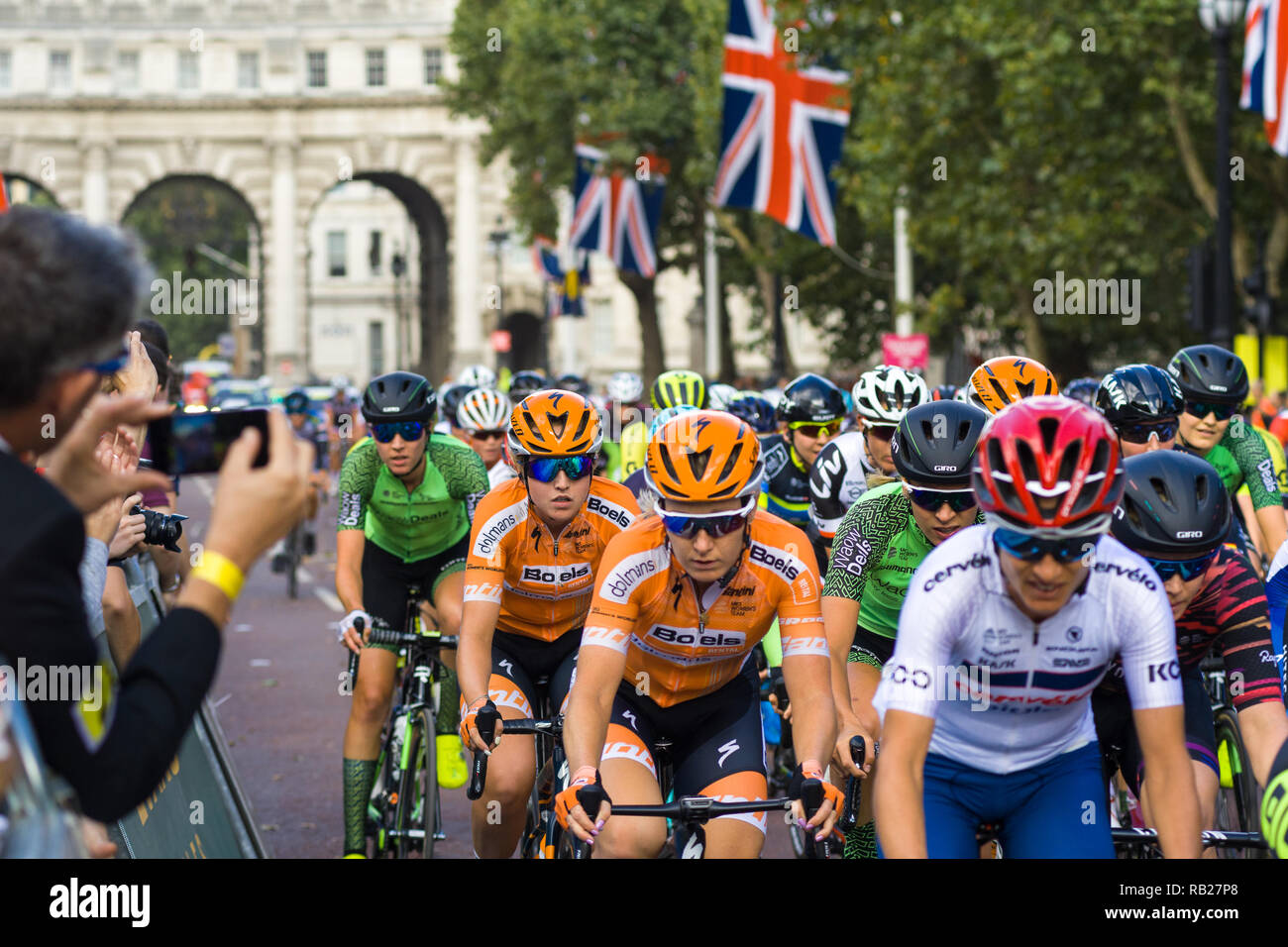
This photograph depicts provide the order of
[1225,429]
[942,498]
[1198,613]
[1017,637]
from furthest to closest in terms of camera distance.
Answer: [1225,429] < [942,498] < [1198,613] < [1017,637]

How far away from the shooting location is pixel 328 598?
2058 cm

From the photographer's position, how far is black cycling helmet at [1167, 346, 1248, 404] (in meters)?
8.44

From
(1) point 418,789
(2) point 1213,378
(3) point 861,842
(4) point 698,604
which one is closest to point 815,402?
(2) point 1213,378

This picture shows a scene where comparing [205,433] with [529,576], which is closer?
[205,433]

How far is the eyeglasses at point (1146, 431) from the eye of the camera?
7457 millimetres

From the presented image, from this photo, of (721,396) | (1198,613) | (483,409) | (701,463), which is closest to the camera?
(701,463)

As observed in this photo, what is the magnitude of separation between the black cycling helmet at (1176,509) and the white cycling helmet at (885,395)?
8.75 ft

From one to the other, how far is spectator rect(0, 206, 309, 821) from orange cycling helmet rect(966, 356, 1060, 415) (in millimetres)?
5134

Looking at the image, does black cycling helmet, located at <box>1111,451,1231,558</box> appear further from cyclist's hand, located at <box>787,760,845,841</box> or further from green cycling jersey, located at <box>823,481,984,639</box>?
green cycling jersey, located at <box>823,481,984,639</box>

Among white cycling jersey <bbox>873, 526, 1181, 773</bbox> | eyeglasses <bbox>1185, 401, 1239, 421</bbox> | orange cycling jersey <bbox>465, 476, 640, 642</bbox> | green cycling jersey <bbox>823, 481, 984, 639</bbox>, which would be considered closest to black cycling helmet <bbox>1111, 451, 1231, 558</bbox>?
white cycling jersey <bbox>873, 526, 1181, 773</bbox>

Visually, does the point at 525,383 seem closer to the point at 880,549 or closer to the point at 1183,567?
the point at 880,549

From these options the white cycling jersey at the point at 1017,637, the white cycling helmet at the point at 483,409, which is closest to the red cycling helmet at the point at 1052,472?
the white cycling jersey at the point at 1017,637

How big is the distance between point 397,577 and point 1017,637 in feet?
16.4
